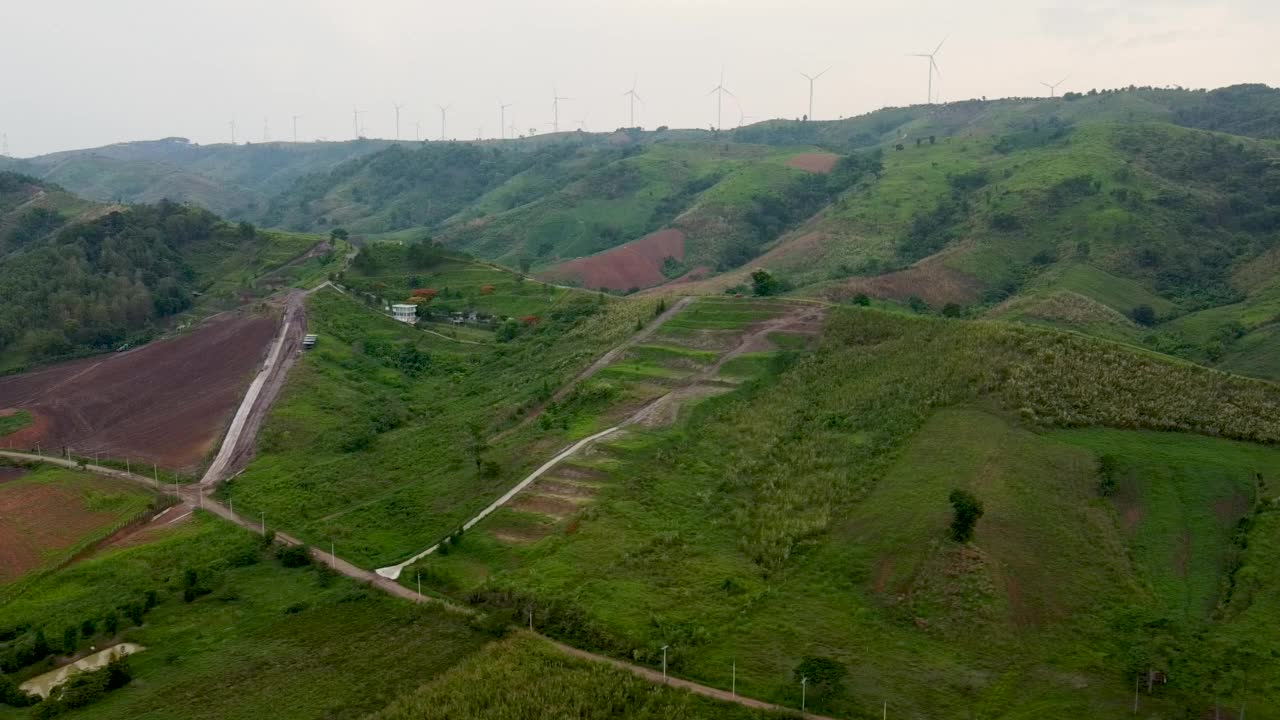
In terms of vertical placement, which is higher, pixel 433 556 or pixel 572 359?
pixel 572 359

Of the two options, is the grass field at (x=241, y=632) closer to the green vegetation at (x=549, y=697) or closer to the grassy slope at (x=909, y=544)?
the green vegetation at (x=549, y=697)

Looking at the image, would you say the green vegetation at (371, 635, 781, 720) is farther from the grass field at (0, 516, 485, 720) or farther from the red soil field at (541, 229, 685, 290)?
the red soil field at (541, 229, 685, 290)

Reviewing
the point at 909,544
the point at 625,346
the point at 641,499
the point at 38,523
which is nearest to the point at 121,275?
the point at 38,523

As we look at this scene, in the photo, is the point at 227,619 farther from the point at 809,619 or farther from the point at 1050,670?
the point at 1050,670

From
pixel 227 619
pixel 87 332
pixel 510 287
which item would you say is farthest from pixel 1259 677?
pixel 87 332

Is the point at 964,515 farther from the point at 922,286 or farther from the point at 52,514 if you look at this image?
the point at 922,286
